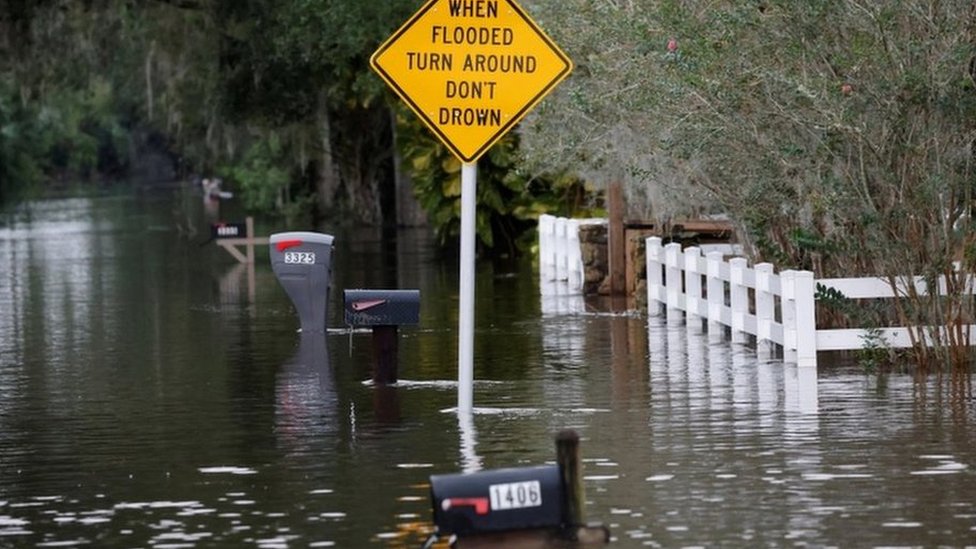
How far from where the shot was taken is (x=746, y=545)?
993 centimetres

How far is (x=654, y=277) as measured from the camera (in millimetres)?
25125

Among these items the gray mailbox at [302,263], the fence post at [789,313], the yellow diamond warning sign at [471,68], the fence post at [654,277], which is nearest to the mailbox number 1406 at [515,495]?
the yellow diamond warning sign at [471,68]

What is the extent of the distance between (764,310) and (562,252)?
1282cm

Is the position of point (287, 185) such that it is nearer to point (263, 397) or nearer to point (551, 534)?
point (263, 397)

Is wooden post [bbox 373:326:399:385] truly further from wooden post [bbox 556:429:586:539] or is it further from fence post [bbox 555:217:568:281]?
fence post [bbox 555:217:568:281]

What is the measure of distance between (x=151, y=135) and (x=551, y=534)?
130 metres

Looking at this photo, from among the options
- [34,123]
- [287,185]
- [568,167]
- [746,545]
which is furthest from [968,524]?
[34,123]

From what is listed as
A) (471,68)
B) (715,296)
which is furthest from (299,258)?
(471,68)

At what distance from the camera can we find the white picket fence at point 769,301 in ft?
59.0

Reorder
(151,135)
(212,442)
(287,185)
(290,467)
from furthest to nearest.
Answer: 1. (151,135)
2. (287,185)
3. (212,442)
4. (290,467)

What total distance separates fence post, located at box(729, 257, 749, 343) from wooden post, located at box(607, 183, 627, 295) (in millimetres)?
6922

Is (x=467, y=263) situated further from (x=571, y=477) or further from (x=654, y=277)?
(x=654, y=277)

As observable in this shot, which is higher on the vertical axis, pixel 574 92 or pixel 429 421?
pixel 574 92

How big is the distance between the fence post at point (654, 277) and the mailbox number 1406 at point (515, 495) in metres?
15.1
